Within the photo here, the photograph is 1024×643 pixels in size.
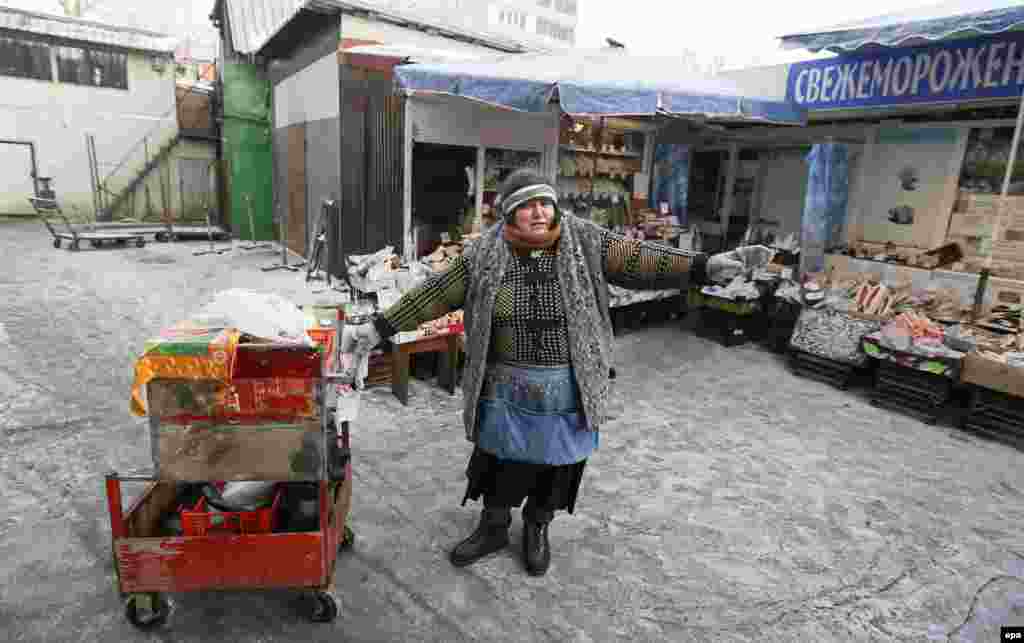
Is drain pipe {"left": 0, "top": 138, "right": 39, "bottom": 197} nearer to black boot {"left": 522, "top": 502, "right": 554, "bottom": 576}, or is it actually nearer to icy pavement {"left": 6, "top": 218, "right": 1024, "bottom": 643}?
icy pavement {"left": 6, "top": 218, "right": 1024, "bottom": 643}

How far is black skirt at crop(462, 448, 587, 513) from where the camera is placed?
2.87m

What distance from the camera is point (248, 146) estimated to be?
13297 mm

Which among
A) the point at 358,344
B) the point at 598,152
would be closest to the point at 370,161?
the point at 598,152

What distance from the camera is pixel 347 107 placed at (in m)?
7.85

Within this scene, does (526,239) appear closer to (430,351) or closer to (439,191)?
(430,351)

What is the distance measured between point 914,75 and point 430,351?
5958 millimetres

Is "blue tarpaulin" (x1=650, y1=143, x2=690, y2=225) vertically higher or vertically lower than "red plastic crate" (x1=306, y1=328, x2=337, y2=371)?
higher

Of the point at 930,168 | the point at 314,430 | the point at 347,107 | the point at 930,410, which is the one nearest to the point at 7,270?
the point at 347,107

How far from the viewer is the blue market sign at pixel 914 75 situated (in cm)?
575

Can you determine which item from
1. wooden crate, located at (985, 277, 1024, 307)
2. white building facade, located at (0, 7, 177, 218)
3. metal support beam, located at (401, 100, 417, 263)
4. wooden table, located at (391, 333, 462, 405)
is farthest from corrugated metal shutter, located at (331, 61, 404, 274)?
white building facade, located at (0, 7, 177, 218)

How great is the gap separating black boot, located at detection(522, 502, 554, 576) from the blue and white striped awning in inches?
207

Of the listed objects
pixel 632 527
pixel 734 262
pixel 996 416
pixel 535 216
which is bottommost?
pixel 632 527

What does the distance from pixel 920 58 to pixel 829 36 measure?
132 centimetres

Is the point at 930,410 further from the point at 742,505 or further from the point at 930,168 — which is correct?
the point at 930,168
